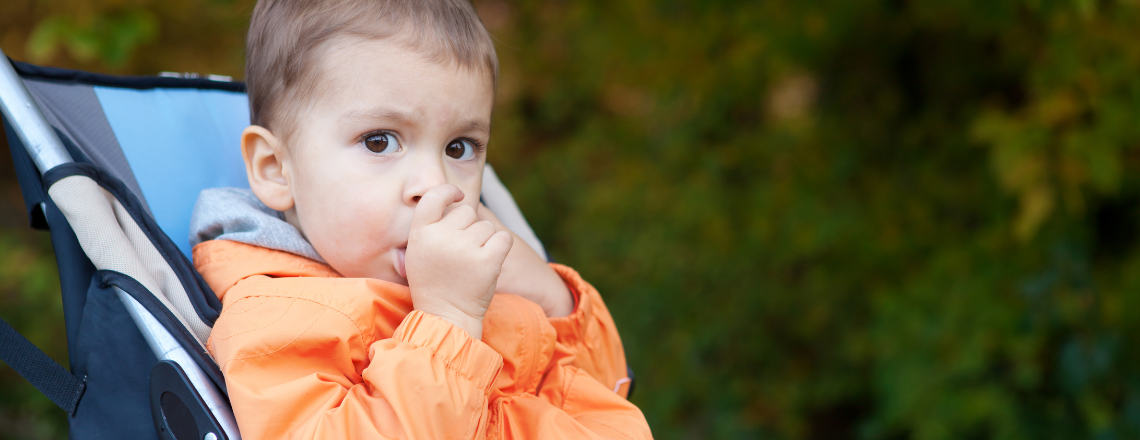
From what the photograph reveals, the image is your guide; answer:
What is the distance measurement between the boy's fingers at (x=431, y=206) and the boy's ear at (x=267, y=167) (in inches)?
12.6

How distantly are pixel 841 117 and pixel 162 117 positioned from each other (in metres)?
2.87

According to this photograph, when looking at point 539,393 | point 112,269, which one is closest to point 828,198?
point 539,393

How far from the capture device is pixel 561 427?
1260mm

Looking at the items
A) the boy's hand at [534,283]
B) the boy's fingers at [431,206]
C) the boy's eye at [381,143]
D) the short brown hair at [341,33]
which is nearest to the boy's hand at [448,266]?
the boy's fingers at [431,206]

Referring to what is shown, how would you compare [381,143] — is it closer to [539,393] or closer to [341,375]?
[341,375]

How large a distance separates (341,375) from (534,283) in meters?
0.54

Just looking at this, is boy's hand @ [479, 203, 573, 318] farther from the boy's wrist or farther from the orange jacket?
the boy's wrist

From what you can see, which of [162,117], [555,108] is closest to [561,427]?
[162,117]

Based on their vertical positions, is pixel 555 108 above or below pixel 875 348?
above

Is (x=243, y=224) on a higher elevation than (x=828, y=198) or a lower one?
higher

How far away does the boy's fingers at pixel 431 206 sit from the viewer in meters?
1.21

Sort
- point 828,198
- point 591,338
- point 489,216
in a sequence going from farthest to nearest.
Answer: point 828,198 < point 489,216 < point 591,338

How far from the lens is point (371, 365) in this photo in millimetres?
1108

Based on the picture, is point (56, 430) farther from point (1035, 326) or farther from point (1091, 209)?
point (1091, 209)
